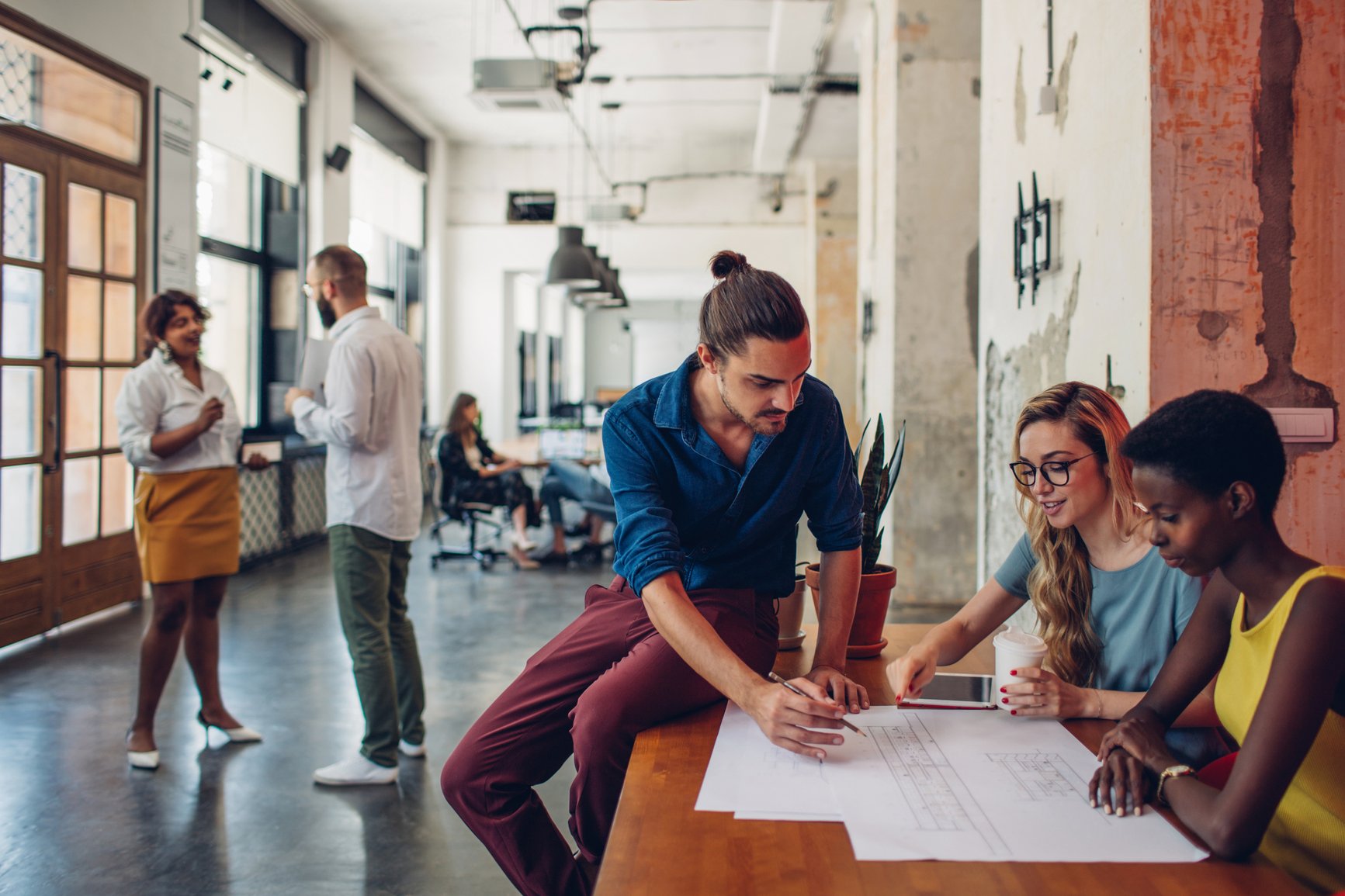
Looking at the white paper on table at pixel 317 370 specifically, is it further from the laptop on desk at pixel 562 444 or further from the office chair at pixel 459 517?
the laptop on desk at pixel 562 444

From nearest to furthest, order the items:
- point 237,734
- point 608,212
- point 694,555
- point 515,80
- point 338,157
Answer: point 694,555
point 237,734
point 515,80
point 338,157
point 608,212

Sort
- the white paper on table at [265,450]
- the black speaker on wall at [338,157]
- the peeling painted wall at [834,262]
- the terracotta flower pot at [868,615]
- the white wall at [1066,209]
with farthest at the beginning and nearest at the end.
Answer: the peeling painted wall at [834,262] → the black speaker on wall at [338,157] → the white paper on table at [265,450] → the white wall at [1066,209] → the terracotta flower pot at [868,615]

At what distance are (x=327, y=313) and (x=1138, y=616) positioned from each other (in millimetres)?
2363

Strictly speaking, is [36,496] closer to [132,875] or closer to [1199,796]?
[132,875]

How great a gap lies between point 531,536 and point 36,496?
4134mm

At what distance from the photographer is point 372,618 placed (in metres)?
2.79

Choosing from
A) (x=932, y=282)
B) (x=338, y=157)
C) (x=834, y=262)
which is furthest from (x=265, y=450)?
(x=834, y=262)

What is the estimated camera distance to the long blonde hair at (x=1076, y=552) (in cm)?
150

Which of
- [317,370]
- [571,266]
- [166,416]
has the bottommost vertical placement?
[166,416]

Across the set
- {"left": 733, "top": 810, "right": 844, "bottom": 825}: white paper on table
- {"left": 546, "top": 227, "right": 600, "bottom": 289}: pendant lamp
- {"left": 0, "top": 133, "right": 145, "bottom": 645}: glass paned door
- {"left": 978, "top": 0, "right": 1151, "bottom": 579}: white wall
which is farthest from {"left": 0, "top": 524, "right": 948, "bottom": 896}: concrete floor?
{"left": 546, "top": 227, "right": 600, "bottom": 289}: pendant lamp

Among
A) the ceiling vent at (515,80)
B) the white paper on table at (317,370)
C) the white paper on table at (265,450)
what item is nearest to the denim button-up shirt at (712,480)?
the white paper on table at (317,370)

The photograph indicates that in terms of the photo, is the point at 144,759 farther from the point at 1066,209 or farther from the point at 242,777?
the point at 1066,209

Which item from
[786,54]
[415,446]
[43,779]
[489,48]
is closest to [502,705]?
[415,446]

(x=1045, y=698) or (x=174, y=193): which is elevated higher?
(x=174, y=193)
